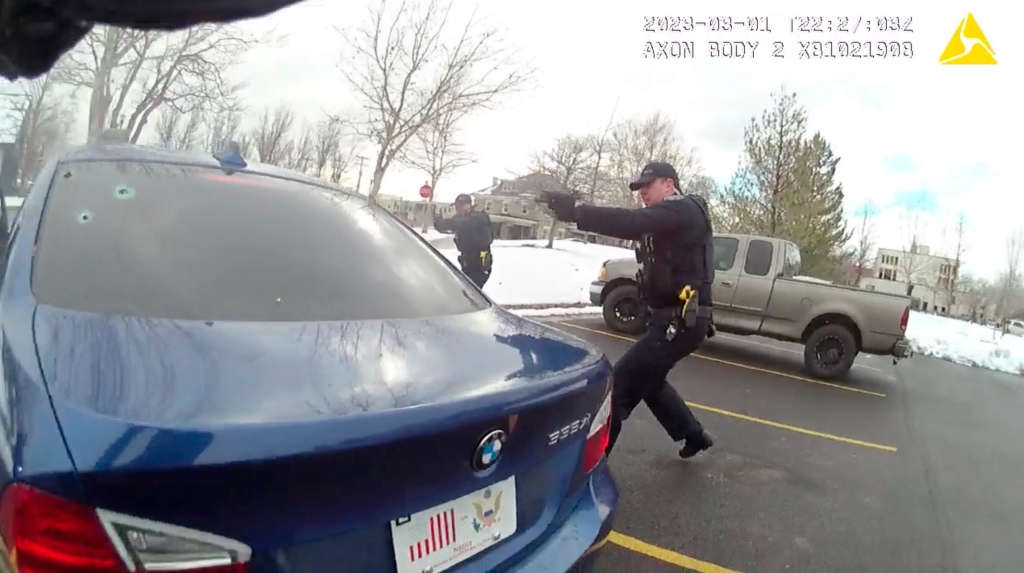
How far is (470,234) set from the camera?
7.89 meters

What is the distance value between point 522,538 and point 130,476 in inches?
34.0

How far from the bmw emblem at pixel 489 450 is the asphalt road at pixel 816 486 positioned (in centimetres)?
154

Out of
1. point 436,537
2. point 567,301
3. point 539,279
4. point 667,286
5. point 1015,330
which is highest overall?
point 667,286

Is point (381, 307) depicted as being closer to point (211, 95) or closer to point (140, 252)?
point (140, 252)

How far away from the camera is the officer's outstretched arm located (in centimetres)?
309

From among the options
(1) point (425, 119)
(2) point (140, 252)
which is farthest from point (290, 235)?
(1) point (425, 119)

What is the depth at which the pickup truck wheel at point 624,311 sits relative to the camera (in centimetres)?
893

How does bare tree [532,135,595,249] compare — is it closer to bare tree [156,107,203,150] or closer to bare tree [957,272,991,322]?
bare tree [156,107,203,150]

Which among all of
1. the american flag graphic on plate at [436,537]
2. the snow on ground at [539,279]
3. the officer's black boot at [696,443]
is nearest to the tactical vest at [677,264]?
the officer's black boot at [696,443]

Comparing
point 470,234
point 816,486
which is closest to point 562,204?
point 816,486

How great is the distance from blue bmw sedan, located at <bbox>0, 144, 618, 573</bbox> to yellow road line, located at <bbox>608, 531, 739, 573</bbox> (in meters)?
1.02

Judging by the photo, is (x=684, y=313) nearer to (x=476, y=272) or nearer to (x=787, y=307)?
(x=476, y=272)

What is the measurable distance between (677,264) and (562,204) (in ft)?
2.56

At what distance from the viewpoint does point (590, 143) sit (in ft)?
110
